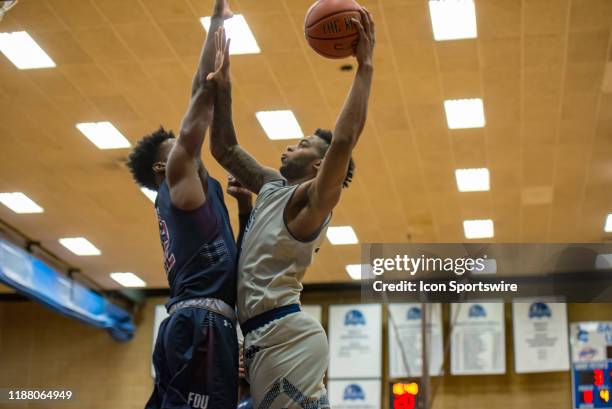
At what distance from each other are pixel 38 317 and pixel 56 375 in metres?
1.58

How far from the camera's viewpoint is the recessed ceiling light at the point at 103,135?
1529cm

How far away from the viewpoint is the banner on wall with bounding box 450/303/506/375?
21891 millimetres

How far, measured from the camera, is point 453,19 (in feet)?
39.3

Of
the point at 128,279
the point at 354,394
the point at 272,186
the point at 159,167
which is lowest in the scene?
the point at 354,394

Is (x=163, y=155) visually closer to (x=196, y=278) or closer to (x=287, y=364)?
(x=196, y=278)

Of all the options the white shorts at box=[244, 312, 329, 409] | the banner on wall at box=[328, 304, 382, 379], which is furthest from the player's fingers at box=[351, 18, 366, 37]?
the banner on wall at box=[328, 304, 382, 379]

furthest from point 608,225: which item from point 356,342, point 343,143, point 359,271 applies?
point 343,143

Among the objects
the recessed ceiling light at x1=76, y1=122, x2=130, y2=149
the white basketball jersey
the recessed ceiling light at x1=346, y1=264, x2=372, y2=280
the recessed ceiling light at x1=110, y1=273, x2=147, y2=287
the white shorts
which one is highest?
the recessed ceiling light at x1=76, y1=122, x2=130, y2=149

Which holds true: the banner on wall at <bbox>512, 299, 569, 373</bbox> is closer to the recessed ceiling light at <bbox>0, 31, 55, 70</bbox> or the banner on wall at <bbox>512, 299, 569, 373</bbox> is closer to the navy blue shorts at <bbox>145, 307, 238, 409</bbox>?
the recessed ceiling light at <bbox>0, 31, 55, 70</bbox>

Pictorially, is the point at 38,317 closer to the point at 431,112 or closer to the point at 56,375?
the point at 56,375

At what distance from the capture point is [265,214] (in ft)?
15.2

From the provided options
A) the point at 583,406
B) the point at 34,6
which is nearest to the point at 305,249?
the point at 34,6

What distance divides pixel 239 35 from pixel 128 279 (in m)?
11.9

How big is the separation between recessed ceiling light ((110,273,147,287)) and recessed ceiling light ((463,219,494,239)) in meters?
8.20
